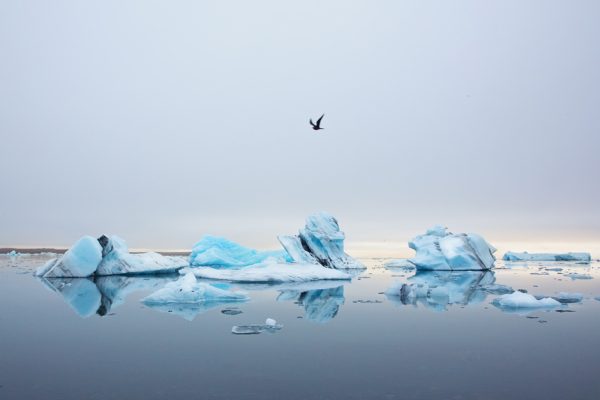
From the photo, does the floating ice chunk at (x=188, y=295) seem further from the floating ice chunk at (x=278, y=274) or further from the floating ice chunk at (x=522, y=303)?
the floating ice chunk at (x=522, y=303)

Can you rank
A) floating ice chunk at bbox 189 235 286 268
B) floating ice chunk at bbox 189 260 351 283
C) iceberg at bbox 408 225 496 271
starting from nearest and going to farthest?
floating ice chunk at bbox 189 260 351 283, iceberg at bbox 408 225 496 271, floating ice chunk at bbox 189 235 286 268

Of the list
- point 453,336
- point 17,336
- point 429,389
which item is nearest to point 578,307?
point 453,336

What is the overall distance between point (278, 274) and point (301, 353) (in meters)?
10.4

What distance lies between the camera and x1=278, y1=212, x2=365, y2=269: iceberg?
22641 mm

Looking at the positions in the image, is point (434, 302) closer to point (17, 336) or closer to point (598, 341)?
point (598, 341)

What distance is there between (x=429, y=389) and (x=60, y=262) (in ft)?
55.7

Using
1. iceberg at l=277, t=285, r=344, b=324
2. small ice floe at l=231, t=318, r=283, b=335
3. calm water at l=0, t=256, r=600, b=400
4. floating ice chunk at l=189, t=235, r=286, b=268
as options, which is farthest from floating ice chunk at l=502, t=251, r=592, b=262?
small ice floe at l=231, t=318, r=283, b=335

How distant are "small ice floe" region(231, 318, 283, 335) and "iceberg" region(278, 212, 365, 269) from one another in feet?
48.5

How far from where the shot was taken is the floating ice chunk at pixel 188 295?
9.02m

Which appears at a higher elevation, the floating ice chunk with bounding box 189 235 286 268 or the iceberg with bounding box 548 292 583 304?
the floating ice chunk with bounding box 189 235 286 268

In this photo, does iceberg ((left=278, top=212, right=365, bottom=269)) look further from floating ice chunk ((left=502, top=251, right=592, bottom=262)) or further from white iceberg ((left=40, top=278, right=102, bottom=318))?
floating ice chunk ((left=502, top=251, right=592, bottom=262))

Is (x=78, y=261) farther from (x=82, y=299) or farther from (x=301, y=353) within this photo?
(x=301, y=353)

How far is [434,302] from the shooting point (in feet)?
31.9

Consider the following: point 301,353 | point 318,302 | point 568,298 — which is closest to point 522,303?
point 568,298
